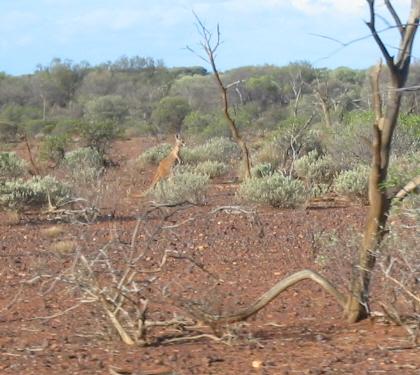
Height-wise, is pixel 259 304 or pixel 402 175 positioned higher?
pixel 402 175

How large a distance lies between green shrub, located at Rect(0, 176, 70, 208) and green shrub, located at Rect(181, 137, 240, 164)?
8.20 meters

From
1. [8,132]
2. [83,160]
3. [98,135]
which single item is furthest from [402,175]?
[8,132]

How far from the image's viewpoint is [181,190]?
15602 mm

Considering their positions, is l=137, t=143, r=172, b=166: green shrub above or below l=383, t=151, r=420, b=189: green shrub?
below

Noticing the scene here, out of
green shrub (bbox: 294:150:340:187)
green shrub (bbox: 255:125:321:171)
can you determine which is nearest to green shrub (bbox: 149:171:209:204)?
green shrub (bbox: 294:150:340:187)

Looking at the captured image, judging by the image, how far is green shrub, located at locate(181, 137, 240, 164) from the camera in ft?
78.7

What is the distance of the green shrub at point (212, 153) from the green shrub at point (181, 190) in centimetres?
746

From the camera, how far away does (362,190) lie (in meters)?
15.0

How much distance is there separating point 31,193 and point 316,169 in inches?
247

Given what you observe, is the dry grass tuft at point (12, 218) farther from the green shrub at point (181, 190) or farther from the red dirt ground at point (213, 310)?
the green shrub at point (181, 190)

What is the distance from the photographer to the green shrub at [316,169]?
18516 millimetres

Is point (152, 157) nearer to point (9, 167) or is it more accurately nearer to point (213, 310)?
point (9, 167)

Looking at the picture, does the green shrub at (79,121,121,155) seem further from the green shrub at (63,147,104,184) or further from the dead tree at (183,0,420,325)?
the dead tree at (183,0,420,325)

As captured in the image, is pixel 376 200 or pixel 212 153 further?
pixel 212 153
